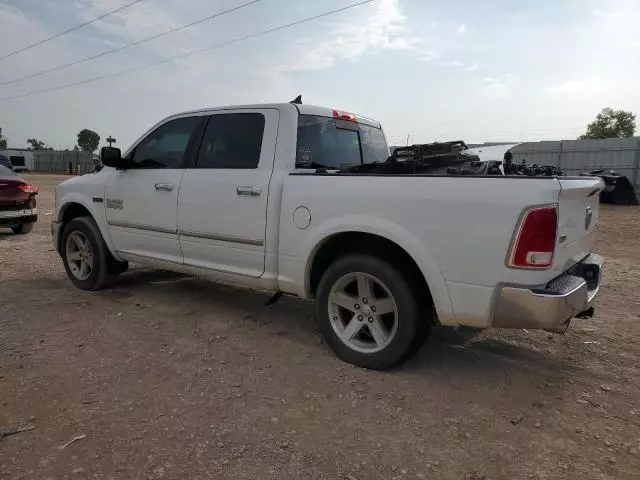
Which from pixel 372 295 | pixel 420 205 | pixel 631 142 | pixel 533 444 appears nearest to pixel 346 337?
pixel 372 295

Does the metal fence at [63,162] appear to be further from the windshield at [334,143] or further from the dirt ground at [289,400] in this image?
the dirt ground at [289,400]

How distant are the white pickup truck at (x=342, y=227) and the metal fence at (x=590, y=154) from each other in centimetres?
1821

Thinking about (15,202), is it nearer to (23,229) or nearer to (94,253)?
(23,229)

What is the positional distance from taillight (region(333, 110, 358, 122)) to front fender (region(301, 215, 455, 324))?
144 cm

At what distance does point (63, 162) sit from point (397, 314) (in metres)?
61.5

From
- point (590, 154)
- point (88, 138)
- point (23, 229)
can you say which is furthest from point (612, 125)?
point (88, 138)

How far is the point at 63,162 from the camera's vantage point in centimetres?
5612

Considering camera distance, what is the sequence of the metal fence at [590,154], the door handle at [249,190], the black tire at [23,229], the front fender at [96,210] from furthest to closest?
the metal fence at [590,154], the black tire at [23,229], the front fender at [96,210], the door handle at [249,190]

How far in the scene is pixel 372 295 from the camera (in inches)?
138

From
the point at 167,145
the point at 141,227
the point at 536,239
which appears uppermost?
the point at 167,145

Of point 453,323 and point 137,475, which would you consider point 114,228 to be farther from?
point 453,323

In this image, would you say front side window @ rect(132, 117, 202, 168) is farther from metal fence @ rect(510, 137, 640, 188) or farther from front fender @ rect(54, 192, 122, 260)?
metal fence @ rect(510, 137, 640, 188)

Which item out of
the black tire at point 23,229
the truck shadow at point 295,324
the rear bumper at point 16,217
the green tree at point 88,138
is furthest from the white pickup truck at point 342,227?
the green tree at point 88,138

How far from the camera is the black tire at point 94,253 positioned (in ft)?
17.5
